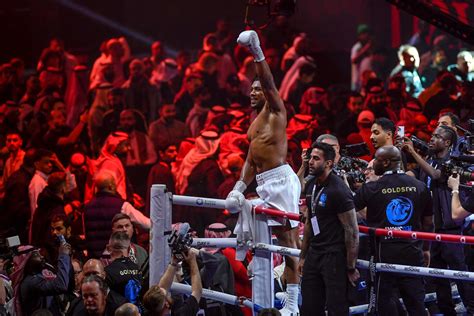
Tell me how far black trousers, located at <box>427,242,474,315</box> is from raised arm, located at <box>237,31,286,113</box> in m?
1.62

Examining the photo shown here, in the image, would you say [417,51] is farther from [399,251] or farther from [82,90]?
[399,251]

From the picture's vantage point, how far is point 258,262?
21.2 feet

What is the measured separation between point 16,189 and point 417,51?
18.9ft

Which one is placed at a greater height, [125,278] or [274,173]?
[274,173]

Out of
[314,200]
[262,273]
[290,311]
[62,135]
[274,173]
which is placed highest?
[62,135]

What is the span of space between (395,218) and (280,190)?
0.84 meters

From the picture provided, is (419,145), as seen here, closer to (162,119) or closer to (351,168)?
(351,168)

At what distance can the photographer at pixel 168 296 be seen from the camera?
5.27 m

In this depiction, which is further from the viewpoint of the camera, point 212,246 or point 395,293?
point 212,246

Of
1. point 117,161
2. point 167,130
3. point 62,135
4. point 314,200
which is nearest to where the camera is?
point 314,200

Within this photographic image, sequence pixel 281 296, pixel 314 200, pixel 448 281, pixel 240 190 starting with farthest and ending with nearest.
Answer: pixel 281 296 → pixel 448 281 → pixel 240 190 → pixel 314 200

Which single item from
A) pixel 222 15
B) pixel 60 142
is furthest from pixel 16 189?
pixel 222 15

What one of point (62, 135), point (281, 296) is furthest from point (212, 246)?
point (62, 135)

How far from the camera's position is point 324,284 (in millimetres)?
6016
